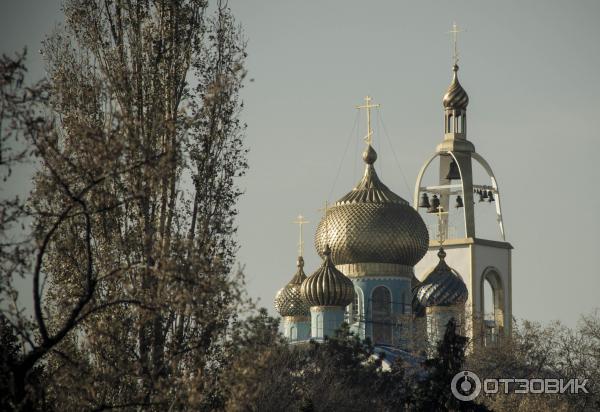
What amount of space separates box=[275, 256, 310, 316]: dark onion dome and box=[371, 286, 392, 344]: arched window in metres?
2.26

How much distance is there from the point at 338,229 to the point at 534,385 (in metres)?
12.1

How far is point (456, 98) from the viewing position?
5734 cm

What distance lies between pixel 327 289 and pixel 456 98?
42.9 feet

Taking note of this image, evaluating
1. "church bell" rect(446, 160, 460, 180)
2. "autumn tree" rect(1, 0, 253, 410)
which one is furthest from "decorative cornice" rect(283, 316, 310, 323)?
"autumn tree" rect(1, 0, 253, 410)

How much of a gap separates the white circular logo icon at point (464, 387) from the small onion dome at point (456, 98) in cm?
2406

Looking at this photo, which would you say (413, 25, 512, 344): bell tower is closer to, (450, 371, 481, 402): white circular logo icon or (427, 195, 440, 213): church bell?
(427, 195, 440, 213): church bell

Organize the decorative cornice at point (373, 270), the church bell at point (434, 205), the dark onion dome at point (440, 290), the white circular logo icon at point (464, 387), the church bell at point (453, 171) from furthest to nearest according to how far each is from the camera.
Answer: the church bell at point (453, 171), the church bell at point (434, 205), the decorative cornice at point (373, 270), the dark onion dome at point (440, 290), the white circular logo icon at point (464, 387)

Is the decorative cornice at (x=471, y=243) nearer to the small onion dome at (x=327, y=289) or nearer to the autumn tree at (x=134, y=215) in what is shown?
the small onion dome at (x=327, y=289)

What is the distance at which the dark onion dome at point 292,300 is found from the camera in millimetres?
51031

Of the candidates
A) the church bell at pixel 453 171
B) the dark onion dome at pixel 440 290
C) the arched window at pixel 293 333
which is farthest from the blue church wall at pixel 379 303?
the church bell at pixel 453 171

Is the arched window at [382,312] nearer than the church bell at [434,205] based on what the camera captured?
Yes

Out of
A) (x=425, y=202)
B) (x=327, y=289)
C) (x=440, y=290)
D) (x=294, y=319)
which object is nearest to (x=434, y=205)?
(x=425, y=202)

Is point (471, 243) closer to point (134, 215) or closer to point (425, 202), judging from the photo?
point (425, 202)

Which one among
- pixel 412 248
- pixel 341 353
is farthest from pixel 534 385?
pixel 412 248
